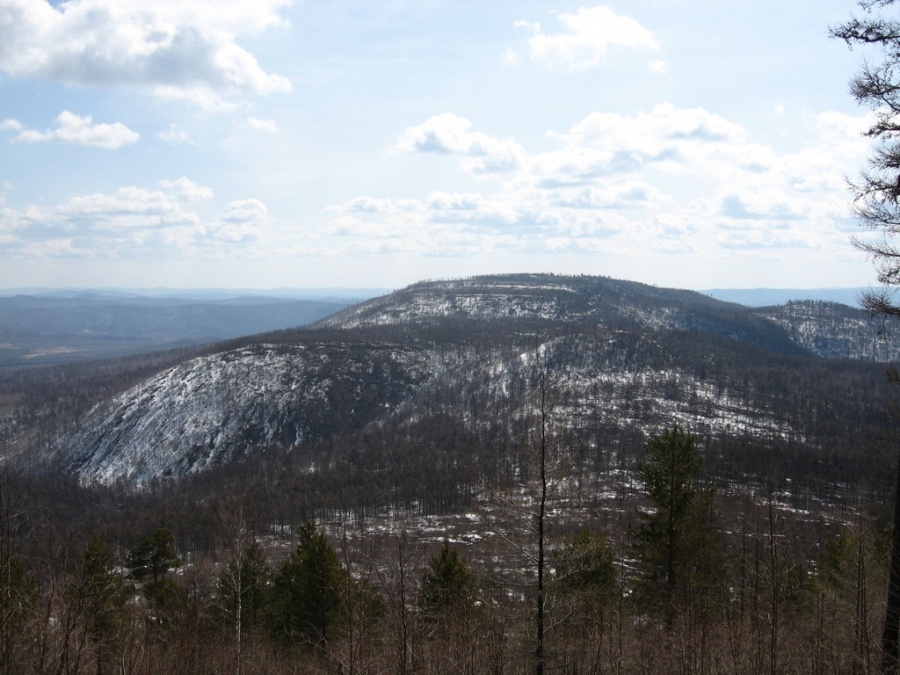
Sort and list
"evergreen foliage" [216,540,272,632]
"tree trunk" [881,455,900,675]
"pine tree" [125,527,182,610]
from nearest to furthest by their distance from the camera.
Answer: "tree trunk" [881,455,900,675], "evergreen foliage" [216,540,272,632], "pine tree" [125,527,182,610]

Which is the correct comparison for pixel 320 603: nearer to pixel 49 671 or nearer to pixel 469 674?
pixel 469 674

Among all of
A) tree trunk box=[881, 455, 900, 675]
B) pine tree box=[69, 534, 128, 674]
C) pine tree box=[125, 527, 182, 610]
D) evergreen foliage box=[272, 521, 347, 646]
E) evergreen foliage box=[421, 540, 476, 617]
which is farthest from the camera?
pine tree box=[125, 527, 182, 610]

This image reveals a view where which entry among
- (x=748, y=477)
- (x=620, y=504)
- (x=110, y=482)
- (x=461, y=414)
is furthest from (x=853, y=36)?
(x=110, y=482)

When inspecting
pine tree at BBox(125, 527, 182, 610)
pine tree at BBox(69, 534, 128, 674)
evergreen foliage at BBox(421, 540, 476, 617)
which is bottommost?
pine tree at BBox(125, 527, 182, 610)

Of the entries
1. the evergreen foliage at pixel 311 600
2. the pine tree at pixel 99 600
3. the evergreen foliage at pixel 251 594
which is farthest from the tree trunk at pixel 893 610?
the evergreen foliage at pixel 251 594

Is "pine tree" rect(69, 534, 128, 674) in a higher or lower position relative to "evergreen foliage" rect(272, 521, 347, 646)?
higher

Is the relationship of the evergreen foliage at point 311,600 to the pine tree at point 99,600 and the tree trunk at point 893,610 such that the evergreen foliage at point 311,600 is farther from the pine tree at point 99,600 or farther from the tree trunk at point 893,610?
the tree trunk at point 893,610

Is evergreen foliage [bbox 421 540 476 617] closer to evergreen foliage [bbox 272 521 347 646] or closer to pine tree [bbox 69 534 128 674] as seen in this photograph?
evergreen foliage [bbox 272 521 347 646]

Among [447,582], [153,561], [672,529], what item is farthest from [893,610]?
[153,561]

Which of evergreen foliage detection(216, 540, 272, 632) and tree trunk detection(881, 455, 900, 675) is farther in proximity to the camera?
evergreen foliage detection(216, 540, 272, 632)

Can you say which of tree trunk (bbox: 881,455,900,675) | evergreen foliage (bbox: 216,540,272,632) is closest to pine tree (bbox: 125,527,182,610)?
evergreen foliage (bbox: 216,540,272,632)

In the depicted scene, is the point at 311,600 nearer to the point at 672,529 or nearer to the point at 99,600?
the point at 99,600
